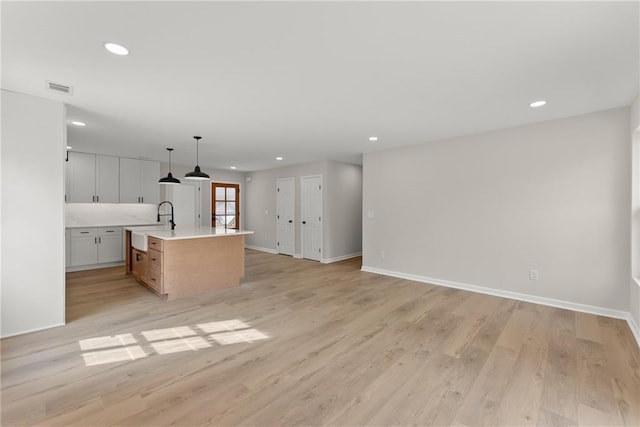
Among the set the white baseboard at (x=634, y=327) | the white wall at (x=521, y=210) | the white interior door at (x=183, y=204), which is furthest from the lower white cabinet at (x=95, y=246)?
the white baseboard at (x=634, y=327)

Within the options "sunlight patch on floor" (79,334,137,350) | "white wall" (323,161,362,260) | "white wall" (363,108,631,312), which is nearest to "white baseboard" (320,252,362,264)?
"white wall" (323,161,362,260)

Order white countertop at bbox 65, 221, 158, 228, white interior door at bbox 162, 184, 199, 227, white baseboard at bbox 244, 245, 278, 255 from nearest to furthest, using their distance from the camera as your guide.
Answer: white countertop at bbox 65, 221, 158, 228 → white interior door at bbox 162, 184, 199, 227 → white baseboard at bbox 244, 245, 278, 255

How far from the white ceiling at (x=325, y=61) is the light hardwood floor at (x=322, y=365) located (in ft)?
7.91

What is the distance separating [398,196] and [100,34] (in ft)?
14.7

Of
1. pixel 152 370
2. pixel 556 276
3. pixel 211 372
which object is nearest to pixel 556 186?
pixel 556 276

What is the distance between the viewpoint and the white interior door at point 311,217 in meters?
6.65

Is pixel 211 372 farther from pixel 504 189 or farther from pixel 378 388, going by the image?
pixel 504 189

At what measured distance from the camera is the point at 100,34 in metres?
1.83

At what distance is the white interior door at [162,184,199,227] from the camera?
23.5 ft

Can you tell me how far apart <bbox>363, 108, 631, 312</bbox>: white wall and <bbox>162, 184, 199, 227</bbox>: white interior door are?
16.9 ft

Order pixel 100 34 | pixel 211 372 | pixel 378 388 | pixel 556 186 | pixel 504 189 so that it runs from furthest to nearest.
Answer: pixel 504 189 < pixel 556 186 < pixel 211 372 < pixel 378 388 < pixel 100 34

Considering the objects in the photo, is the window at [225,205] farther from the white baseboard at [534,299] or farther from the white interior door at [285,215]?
the white baseboard at [534,299]

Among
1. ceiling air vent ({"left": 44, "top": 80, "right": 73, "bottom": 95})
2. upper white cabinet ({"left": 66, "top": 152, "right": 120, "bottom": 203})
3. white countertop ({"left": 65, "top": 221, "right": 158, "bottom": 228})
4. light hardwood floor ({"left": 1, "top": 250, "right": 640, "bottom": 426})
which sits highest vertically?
ceiling air vent ({"left": 44, "top": 80, "right": 73, "bottom": 95})

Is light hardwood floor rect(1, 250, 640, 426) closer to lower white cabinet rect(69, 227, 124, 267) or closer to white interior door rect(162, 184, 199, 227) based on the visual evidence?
lower white cabinet rect(69, 227, 124, 267)
